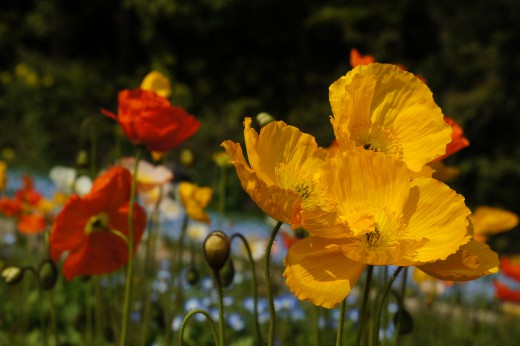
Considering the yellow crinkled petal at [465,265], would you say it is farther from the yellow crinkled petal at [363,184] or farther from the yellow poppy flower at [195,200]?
the yellow poppy flower at [195,200]

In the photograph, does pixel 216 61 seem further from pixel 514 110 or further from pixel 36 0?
pixel 514 110

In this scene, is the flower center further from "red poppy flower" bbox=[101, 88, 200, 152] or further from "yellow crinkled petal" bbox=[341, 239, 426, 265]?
Answer: "yellow crinkled petal" bbox=[341, 239, 426, 265]

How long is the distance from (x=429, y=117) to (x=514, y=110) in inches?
317

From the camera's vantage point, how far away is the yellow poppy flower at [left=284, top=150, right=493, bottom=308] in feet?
2.10

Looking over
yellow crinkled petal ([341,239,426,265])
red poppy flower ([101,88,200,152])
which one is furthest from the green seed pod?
yellow crinkled petal ([341,239,426,265])

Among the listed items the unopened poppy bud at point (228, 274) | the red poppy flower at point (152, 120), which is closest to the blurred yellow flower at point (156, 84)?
the red poppy flower at point (152, 120)

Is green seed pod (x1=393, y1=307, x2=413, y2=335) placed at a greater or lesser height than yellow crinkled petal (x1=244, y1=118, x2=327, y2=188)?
lesser

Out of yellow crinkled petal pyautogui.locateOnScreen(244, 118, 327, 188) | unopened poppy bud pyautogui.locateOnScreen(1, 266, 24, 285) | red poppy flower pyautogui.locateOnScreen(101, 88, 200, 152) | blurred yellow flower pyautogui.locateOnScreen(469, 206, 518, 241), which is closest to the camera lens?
yellow crinkled petal pyautogui.locateOnScreen(244, 118, 327, 188)

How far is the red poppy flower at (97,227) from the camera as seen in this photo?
1.16m

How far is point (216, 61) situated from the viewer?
11.0 meters

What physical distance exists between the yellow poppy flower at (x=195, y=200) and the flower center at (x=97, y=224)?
269 mm

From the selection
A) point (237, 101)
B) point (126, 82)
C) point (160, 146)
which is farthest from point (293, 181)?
point (126, 82)

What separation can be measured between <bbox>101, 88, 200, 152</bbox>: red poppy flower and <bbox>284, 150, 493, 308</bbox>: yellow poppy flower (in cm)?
46

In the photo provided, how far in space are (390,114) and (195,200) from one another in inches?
32.5
